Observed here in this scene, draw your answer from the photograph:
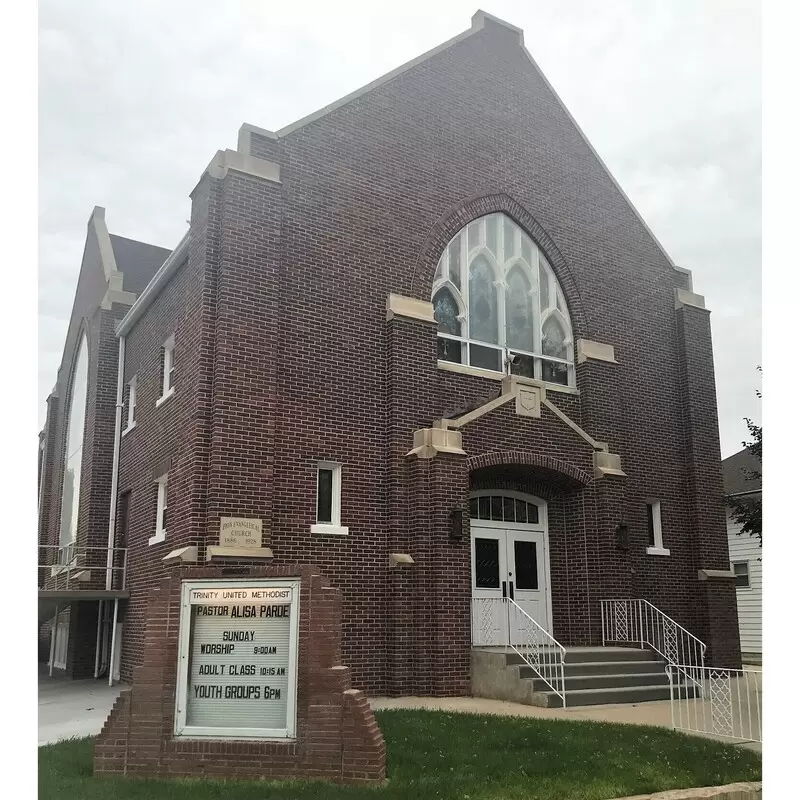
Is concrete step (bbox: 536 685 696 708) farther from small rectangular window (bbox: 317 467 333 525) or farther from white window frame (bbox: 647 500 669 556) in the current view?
white window frame (bbox: 647 500 669 556)

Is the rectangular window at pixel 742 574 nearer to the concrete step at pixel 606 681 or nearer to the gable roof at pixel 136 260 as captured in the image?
the concrete step at pixel 606 681

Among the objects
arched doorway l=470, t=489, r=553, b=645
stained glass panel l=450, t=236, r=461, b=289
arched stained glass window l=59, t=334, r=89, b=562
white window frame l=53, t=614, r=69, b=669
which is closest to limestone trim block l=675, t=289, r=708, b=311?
stained glass panel l=450, t=236, r=461, b=289

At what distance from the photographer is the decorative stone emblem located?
14156 millimetres

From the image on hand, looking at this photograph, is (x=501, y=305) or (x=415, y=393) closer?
(x=415, y=393)

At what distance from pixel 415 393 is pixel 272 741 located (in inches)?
296

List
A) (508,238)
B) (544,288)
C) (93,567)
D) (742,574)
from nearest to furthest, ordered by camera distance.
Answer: (93,567), (508,238), (544,288), (742,574)

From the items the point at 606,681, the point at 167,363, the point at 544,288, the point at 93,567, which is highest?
the point at 544,288

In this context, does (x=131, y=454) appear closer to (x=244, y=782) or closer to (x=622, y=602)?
(x=622, y=602)

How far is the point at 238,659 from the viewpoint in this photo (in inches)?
277

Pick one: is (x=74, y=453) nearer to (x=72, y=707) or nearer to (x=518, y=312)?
(x=72, y=707)

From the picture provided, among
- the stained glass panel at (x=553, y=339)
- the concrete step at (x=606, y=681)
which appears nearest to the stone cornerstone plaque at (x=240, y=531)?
the concrete step at (x=606, y=681)

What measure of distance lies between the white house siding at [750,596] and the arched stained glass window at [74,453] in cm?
1612

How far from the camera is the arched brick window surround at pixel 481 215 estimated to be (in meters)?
14.4

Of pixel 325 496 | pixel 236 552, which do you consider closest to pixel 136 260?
pixel 325 496
